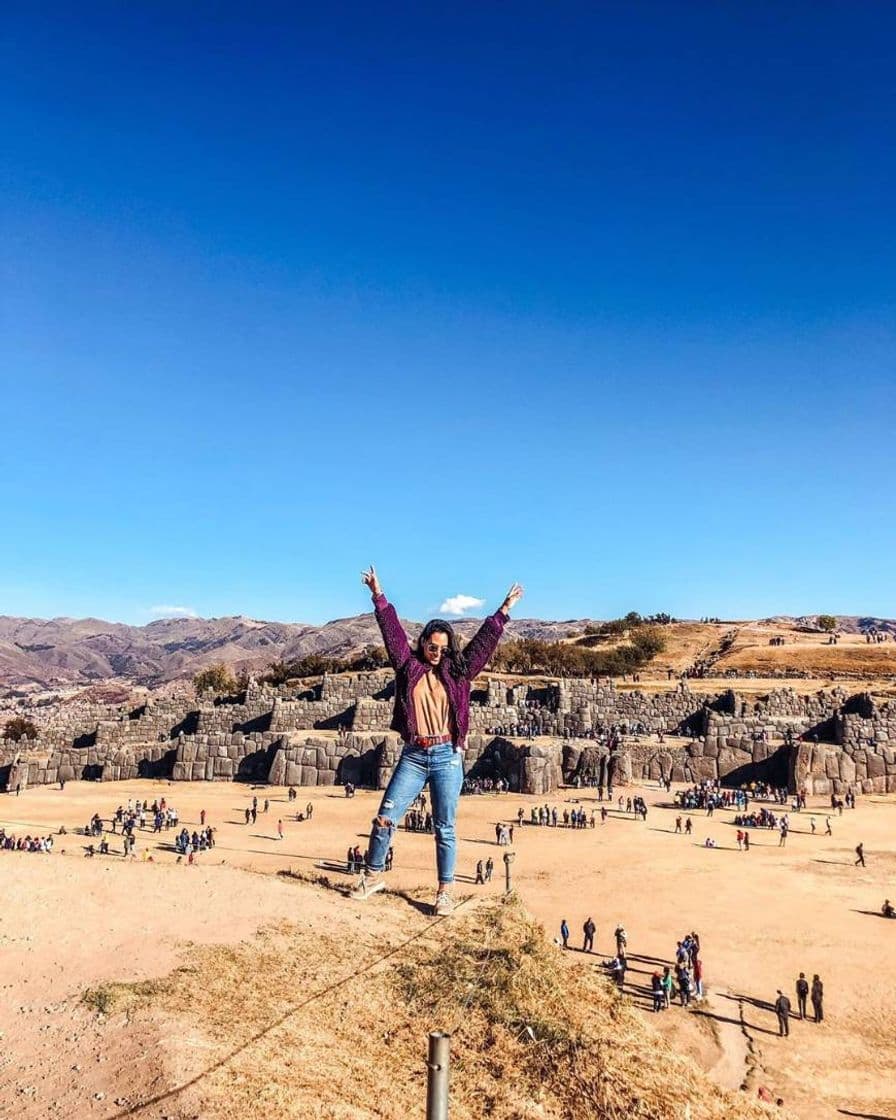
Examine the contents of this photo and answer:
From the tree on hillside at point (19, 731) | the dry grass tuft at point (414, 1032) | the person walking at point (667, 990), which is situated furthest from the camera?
the tree on hillside at point (19, 731)

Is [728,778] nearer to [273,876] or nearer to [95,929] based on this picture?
[273,876]

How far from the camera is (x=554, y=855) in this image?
26.9m

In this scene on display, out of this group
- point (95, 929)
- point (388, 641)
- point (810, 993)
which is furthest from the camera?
point (810, 993)

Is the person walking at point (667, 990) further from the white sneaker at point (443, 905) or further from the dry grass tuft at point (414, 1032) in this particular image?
the white sneaker at point (443, 905)

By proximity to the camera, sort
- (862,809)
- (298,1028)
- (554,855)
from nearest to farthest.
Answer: (298,1028) < (554,855) < (862,809)

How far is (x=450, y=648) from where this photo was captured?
A: 919 cm

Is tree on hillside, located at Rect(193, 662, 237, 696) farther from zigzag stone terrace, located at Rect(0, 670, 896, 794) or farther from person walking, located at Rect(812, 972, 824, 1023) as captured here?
person walking, located at Rect(812, 972, 824, 1023)

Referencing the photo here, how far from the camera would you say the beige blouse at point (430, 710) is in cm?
908

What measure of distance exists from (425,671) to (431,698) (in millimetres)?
337

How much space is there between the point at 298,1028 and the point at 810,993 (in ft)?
44.2

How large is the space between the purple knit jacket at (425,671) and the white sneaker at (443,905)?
2279 mm

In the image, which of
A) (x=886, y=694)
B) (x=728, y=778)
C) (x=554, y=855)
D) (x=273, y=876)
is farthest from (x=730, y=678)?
(x=273, y=876)

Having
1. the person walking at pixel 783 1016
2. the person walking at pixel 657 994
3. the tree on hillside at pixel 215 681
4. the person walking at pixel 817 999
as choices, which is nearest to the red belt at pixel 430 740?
the person walking at pixel 657 994

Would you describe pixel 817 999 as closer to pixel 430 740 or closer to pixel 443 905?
pixel 443 905
